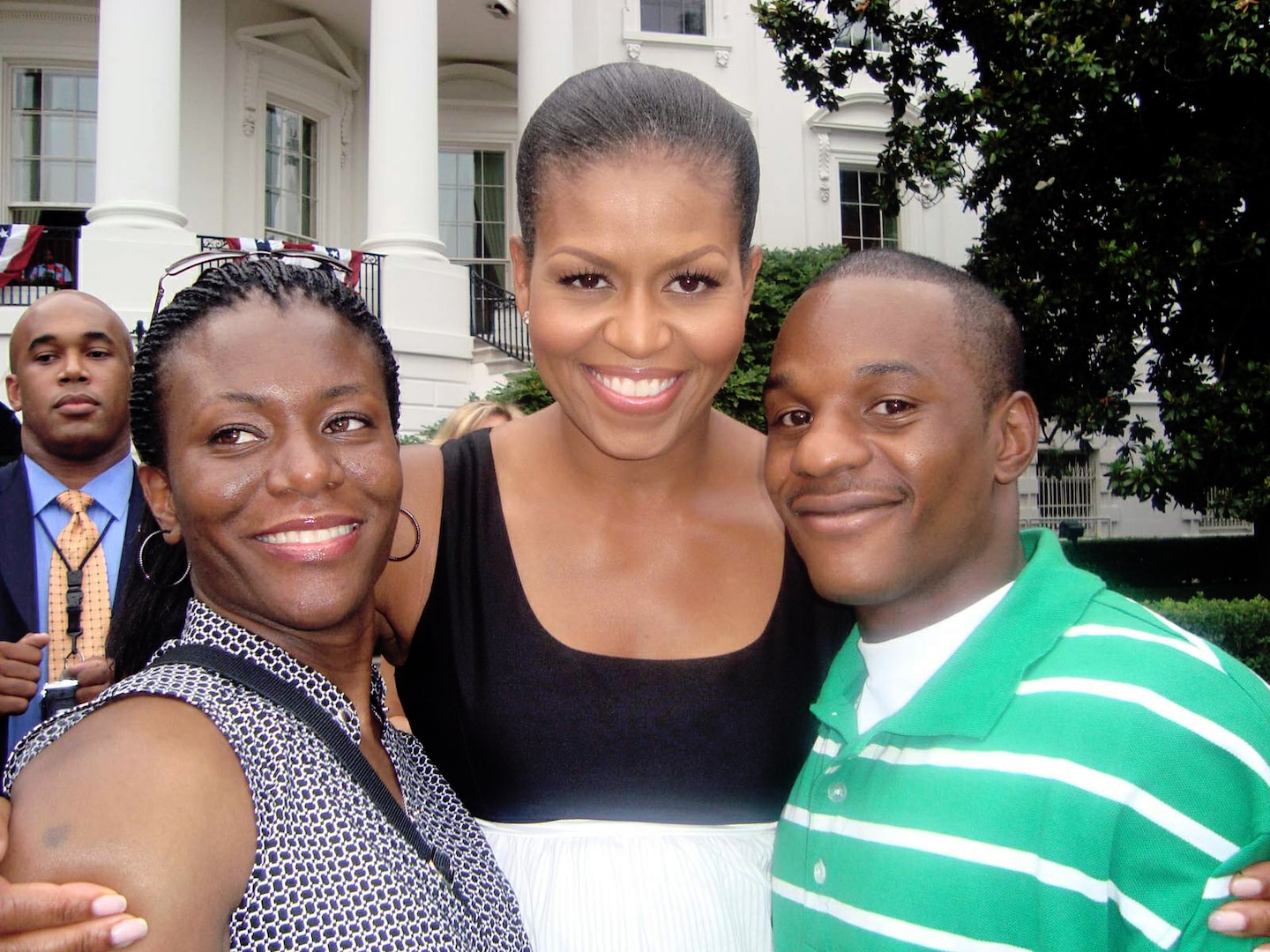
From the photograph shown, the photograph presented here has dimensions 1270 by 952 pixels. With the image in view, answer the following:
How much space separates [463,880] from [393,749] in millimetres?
297

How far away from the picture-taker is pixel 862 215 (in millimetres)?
19828

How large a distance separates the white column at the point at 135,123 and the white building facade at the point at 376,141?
0.02m

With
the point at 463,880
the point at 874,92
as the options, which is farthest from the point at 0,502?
the point at 874,92

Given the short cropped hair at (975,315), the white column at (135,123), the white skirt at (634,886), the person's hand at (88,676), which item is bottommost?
the white skirt at (634,886)

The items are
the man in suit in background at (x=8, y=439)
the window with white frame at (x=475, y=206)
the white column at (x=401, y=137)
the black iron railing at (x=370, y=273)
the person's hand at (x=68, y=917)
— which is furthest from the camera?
the window with white frame at (x=475, y=206)

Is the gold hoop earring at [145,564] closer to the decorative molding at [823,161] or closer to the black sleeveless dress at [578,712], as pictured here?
the black sleeveless dress at [578,712]

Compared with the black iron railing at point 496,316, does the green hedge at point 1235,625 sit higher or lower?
lower

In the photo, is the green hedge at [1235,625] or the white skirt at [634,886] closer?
the white skirt at [634,886]

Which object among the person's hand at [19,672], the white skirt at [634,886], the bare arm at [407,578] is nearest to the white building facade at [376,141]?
the person's hand at [19,672]

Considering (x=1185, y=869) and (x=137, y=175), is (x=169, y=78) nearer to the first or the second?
(x=137, y=175)

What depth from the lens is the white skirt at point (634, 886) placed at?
1957mm

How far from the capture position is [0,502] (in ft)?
13.4

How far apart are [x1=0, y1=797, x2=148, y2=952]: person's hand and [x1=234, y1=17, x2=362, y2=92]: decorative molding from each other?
1663 cm

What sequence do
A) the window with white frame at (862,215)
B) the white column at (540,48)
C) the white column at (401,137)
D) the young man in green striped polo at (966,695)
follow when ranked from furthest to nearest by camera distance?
the window with white frame at (862,215), the white column at (540,48), the white column at (401,137), the young man in green striped polo at (966,695)
